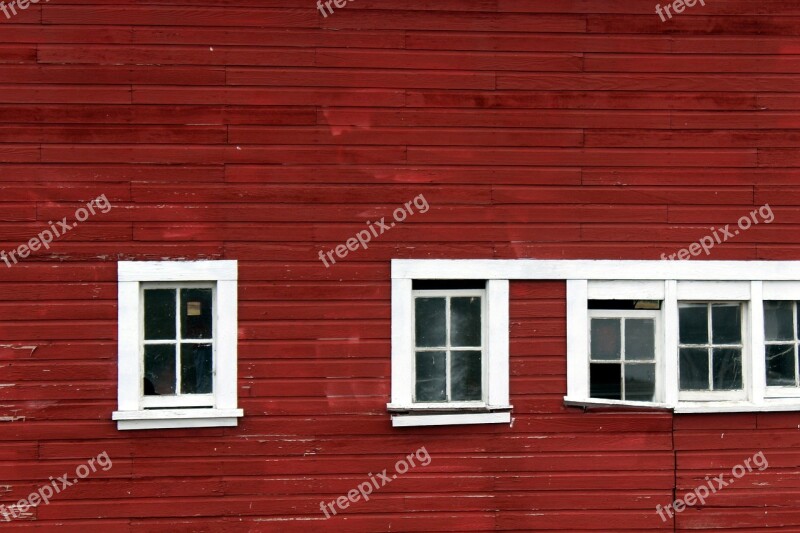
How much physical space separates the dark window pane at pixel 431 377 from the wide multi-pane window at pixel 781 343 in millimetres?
2480

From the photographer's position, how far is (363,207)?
5859mm

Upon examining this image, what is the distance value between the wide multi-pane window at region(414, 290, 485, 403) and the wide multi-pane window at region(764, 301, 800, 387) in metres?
2.20

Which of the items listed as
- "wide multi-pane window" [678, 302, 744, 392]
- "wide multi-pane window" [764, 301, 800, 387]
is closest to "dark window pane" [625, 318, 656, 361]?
"wide multi-pane window" [678, 302, 744, 392]

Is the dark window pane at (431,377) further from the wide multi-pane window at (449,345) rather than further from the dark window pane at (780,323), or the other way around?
the dark window pane at (780,323)

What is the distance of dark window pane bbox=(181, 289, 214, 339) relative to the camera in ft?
19.1

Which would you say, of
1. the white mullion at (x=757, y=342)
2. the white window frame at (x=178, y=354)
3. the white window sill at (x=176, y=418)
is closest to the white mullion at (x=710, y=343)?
the white mullion at (x=757, y=342)

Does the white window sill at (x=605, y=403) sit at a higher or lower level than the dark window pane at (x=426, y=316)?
lower

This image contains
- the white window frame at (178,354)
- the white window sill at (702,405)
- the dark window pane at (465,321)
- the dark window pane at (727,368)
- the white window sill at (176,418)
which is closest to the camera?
the white window sill at (176,418)

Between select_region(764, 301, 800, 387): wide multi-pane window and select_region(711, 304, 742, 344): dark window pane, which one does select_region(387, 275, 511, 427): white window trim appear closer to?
select_region(711, 304, 742, 344): dark window pane

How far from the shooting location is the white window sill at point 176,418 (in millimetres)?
5676

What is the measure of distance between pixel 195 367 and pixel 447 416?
1.87 meters

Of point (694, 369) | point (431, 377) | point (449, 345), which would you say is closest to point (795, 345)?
point (694, 369)

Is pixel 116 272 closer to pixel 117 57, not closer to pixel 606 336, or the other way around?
pixel 117 57

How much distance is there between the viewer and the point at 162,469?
5.76 meters
